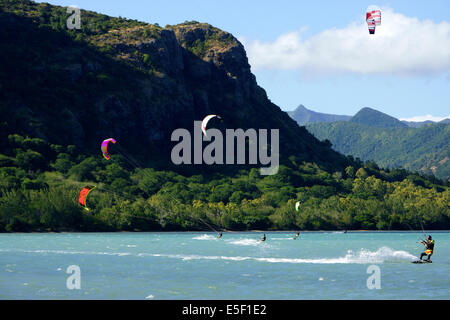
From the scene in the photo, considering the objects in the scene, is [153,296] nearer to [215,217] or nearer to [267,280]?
[267,280]

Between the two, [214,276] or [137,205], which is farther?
[137,205]

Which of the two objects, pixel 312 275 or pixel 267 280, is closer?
pixel 267 280

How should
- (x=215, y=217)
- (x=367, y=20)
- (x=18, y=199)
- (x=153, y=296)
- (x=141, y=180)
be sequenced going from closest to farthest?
(x=153, y=296) < (x=367, y=20) < (x=18, y=199) < (x=215, y=217) < (x=141, y=180)

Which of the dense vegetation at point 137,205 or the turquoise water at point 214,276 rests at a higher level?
the dense vegetation at point 137,205

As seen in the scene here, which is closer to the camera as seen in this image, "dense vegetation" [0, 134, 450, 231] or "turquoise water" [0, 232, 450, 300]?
"turquoise water" [0, 232, 450, 300]

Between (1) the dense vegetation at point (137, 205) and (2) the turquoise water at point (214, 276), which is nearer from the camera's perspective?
(2) the turquoise water at point (214, 276)

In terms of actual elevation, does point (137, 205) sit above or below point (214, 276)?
above

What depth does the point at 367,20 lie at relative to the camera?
2584 inches

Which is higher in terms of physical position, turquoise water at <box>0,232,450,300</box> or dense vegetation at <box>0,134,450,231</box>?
dense vegetation at <box>0,134,450,231</box>
